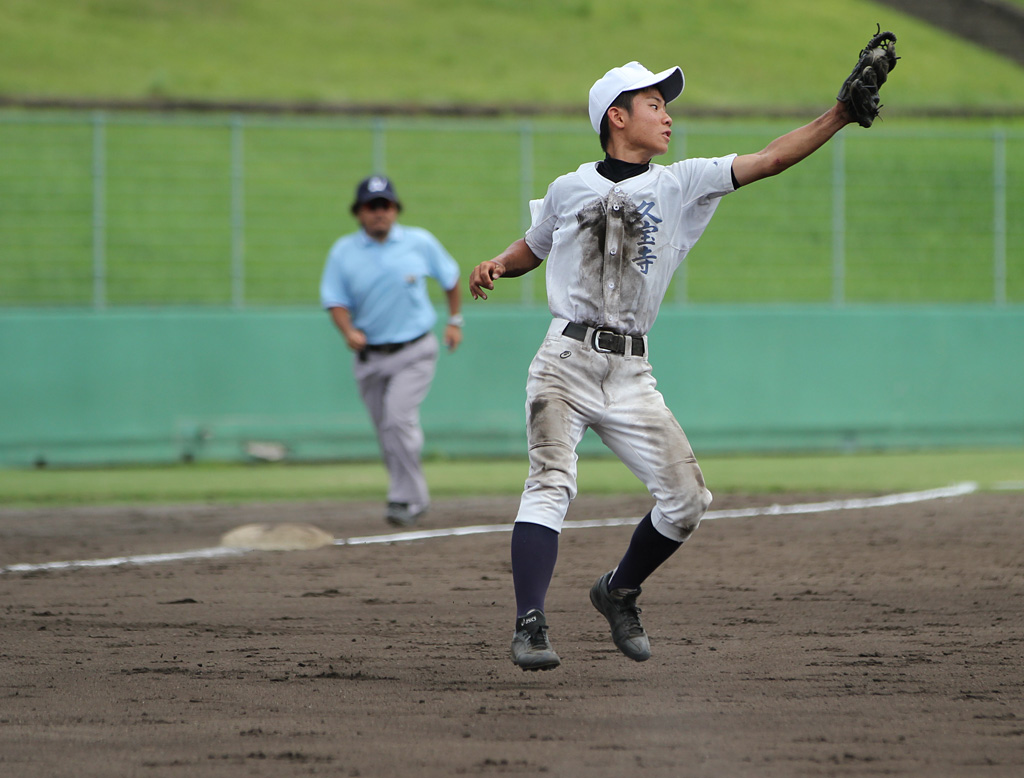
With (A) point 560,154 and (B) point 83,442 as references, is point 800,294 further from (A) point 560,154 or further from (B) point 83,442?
(B) point 83,442

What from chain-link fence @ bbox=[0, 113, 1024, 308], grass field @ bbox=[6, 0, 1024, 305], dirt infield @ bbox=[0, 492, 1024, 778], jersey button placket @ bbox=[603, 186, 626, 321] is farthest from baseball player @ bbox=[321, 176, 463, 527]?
chain-link fence @ bbox=[0, 113, 1024, 308]

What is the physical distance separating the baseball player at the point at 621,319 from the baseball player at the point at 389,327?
4183 millimetres

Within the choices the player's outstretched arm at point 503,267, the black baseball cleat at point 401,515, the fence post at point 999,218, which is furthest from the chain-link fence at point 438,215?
the player's outstretched arm at point 503,267

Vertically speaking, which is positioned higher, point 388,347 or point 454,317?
point 454,317

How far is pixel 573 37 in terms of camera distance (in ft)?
117

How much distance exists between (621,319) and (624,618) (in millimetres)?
1140

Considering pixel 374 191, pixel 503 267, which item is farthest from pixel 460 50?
pixel 503 267

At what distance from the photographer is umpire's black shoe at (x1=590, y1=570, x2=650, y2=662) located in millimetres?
5180

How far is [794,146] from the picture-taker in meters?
5.04

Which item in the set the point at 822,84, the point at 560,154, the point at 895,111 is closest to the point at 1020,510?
the point at 560,154

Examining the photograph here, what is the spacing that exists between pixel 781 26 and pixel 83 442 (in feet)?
91.2

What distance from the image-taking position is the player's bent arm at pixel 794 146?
5.02m

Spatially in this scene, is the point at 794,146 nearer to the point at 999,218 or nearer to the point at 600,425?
the point at 600,425

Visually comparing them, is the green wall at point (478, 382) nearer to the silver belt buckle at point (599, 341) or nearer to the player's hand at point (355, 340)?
the player's hand at point (355, 340)
